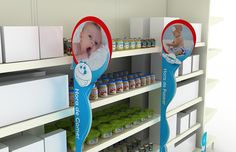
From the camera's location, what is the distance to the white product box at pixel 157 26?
3.07m

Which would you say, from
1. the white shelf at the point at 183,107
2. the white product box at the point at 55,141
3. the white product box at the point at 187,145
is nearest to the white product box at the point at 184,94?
the white shelf at the point at 183,107

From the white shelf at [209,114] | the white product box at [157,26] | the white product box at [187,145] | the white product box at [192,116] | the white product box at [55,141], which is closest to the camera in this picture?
the white product box at [55,141]

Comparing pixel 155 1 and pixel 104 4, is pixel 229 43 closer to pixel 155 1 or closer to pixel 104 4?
pixel 155 1

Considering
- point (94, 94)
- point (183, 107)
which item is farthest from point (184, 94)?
point (94, 94)

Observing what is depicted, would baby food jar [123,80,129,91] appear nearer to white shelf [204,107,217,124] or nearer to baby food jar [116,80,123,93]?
baby food jar [116,80,123,93]

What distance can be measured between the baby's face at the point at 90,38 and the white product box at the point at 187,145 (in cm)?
219

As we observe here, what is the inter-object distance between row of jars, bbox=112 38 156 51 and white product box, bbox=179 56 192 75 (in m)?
0.68

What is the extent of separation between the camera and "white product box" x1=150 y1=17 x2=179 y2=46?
3.07 meters

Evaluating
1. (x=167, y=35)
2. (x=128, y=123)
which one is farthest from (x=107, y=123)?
(x=167, y=35)

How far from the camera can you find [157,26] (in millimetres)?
3100

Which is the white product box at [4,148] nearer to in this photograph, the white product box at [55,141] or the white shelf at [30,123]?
the white shelf at [30,123]

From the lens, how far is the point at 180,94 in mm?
3467

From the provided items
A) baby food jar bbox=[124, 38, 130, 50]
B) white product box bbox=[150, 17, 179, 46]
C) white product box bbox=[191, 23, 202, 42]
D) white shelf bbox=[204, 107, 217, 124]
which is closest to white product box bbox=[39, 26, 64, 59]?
baby food jar bbox=[124, 38, 130, 50]

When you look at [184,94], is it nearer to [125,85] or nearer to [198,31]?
[198,31]
